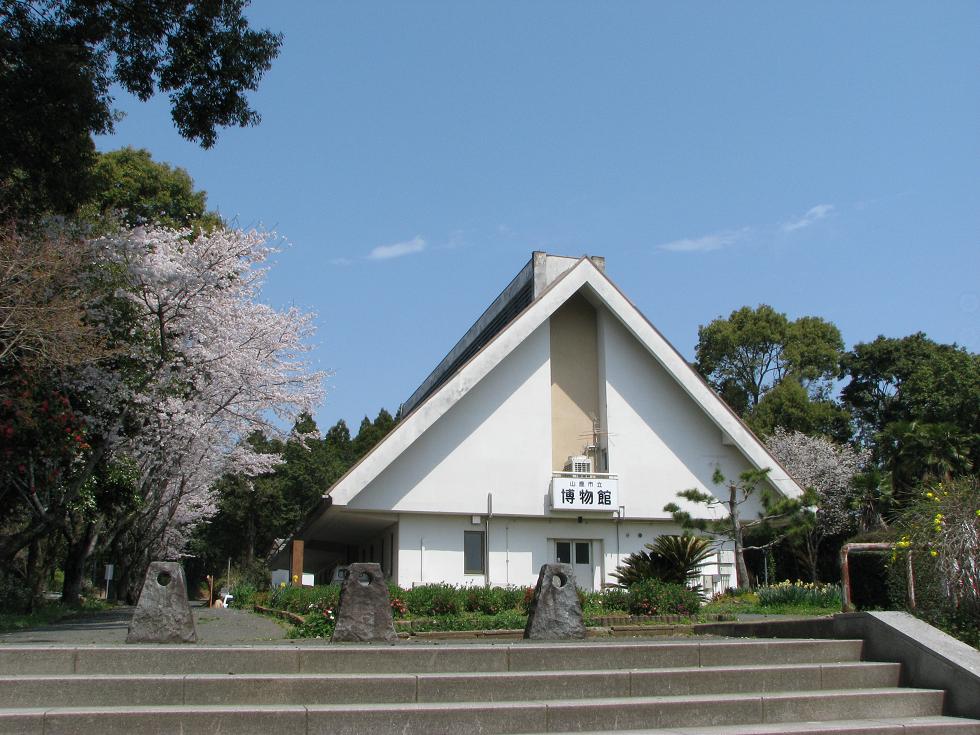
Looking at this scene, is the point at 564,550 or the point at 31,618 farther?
the point at 564,550

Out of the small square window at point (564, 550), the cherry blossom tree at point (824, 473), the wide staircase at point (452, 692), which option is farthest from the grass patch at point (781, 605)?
the cherry blossom tree at point (824, 473)

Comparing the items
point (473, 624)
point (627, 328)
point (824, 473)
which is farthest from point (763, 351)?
point (473, 624)

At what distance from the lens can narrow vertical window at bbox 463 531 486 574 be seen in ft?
74.7

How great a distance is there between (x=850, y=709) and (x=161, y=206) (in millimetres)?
28801

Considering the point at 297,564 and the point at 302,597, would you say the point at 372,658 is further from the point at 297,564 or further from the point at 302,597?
the point at 297,564

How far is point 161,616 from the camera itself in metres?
8.38

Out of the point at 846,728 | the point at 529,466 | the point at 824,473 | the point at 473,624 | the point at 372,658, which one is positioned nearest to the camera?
the point at 846,728

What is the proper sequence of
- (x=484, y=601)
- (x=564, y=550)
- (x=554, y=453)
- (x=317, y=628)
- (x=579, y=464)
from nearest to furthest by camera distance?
(x=317, y=628), (x=484, y=601), (x=564, y=550), (x=579, y=464), (x=554, y=453)

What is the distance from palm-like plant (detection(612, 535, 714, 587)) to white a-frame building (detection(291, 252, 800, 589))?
12.0 feet

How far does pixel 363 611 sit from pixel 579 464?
1517 centimetres

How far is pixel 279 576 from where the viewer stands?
1556 inches

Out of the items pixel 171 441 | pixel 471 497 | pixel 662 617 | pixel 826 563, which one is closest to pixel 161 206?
pixel 171 441

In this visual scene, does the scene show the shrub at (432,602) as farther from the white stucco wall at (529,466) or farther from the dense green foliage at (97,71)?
the dense green foliage at (97,71)

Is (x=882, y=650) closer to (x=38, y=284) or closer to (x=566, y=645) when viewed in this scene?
(x=566, y=645)
